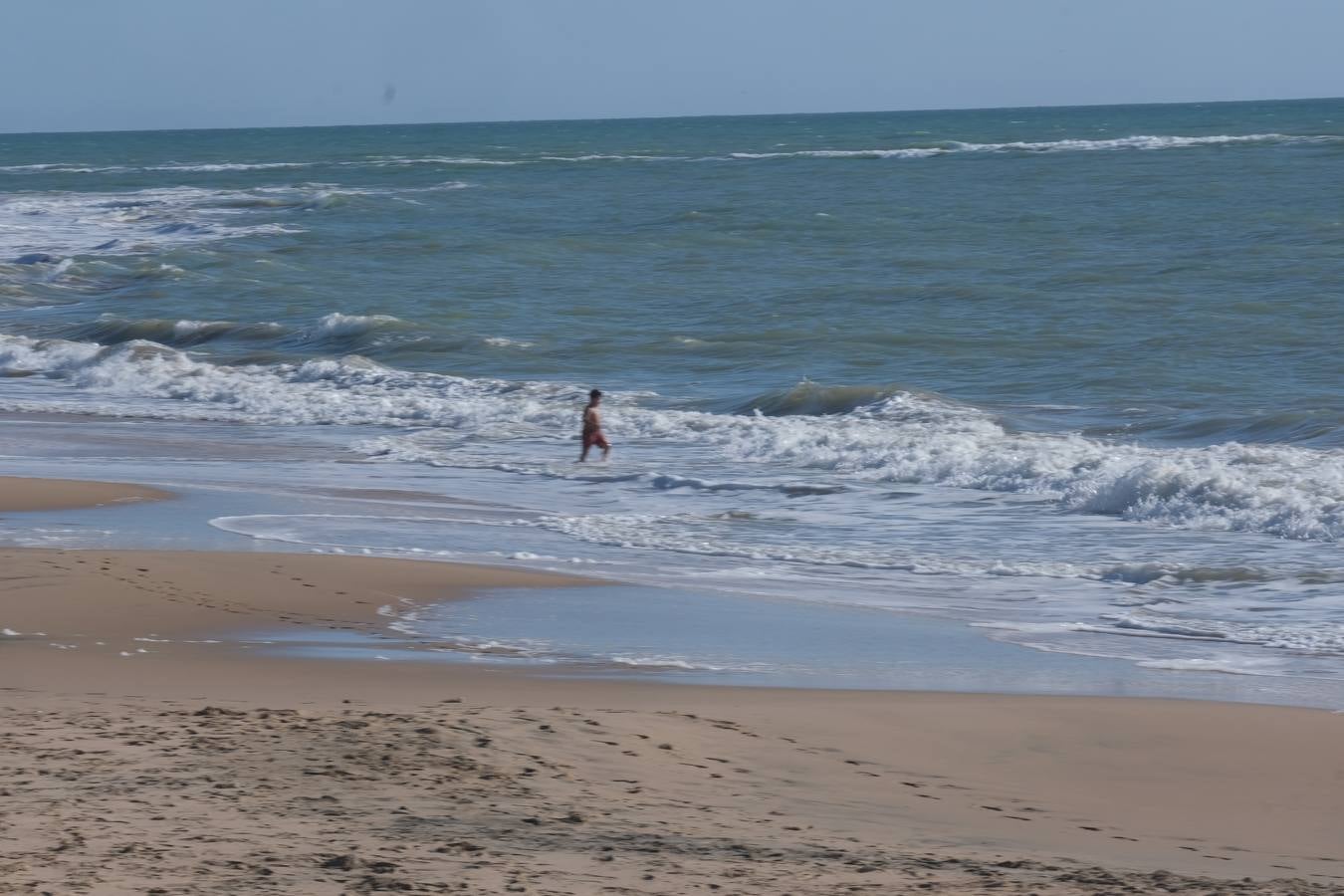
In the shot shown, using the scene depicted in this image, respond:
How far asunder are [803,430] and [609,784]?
10.8m

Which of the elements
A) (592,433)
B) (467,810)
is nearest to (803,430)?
(592,433)

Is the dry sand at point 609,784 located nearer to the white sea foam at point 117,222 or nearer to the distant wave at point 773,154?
the white sea foam at point 117,222

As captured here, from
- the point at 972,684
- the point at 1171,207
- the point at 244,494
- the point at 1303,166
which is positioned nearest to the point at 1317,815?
the point at 972,684

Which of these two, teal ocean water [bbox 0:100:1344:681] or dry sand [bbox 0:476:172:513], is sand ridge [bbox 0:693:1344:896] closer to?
teal ocean water [bbox 0:100:1344:681]

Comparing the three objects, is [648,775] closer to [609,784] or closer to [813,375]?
[609,784]

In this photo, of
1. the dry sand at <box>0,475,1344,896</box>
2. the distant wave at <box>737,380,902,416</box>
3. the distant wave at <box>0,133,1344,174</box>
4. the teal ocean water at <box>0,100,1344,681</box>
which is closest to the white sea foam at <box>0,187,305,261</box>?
the teal ocean water at <box>0,100,1344,681</box>

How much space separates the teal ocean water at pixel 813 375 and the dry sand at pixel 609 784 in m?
1.48

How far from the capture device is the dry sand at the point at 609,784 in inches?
187

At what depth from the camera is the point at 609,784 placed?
5.67 m

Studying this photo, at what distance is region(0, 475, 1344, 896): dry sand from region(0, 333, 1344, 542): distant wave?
5.59 meters

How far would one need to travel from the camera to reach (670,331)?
2414cm

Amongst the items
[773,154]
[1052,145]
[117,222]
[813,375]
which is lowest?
[813,375]

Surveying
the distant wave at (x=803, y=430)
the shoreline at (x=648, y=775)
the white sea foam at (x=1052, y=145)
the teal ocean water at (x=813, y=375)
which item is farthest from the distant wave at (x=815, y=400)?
the white sea foam at (x=1052, y=145)

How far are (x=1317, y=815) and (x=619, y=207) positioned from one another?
1616 inches
